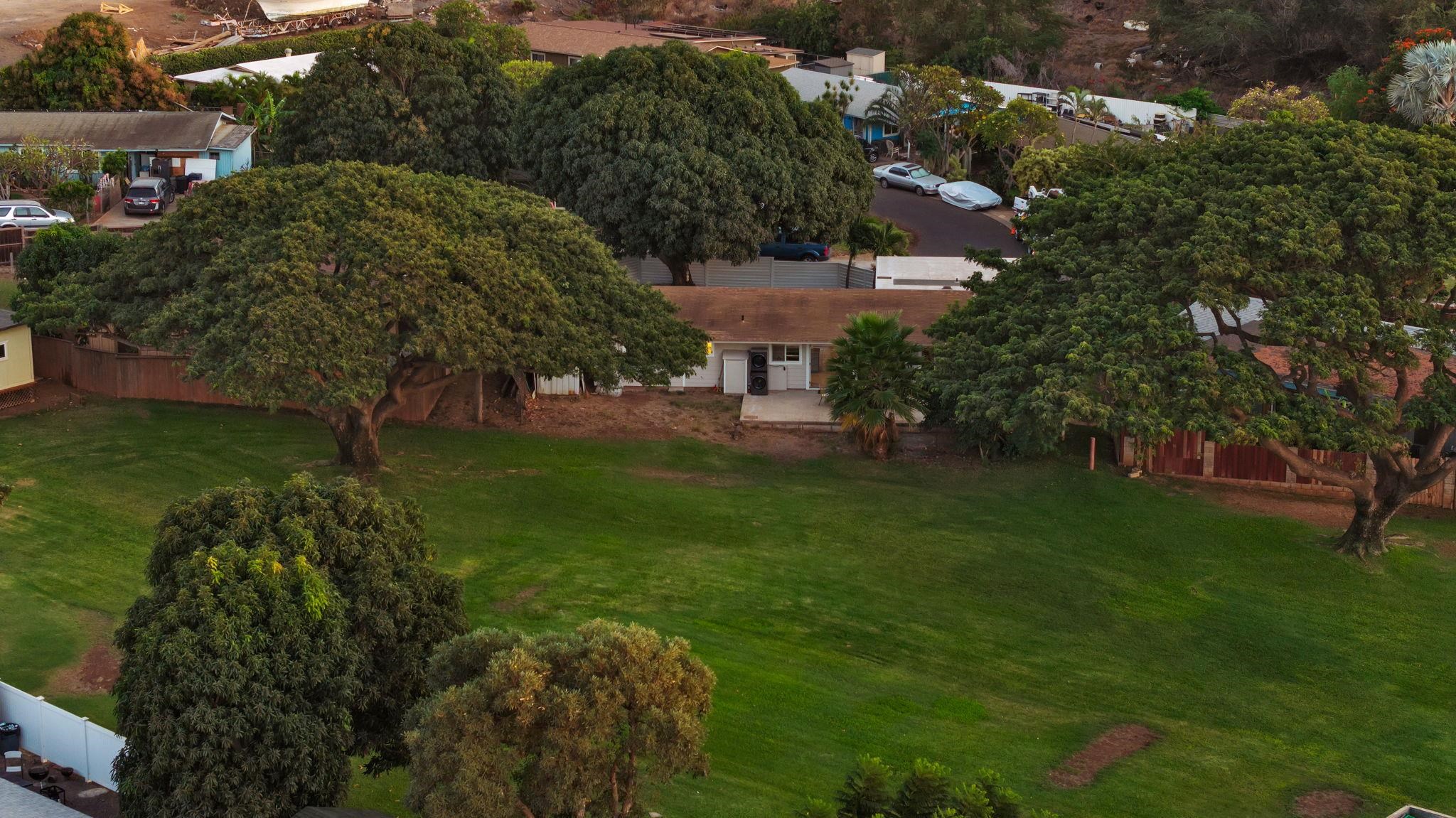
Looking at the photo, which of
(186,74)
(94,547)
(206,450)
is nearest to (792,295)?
(206,450)

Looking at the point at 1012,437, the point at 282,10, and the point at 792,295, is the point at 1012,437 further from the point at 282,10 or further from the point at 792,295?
the point at 282,10

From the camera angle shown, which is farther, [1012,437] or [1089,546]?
[1012,437]

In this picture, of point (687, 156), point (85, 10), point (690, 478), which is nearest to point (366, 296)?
point (690, 478)

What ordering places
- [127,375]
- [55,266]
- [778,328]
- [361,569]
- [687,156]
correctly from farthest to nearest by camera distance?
[687,156], [778,328], [127,375], [55,266], [361,569]

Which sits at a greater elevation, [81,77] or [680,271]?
[81,77]

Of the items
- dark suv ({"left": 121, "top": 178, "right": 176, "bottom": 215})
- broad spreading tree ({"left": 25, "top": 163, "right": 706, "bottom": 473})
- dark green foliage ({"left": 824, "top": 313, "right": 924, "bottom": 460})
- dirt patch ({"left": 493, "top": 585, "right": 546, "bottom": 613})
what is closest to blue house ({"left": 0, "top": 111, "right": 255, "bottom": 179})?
dark suv ({"left": 121, "top": 178, "right": 176, "bottom": 215})

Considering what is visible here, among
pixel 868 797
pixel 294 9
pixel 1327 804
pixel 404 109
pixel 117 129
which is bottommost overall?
pixel 1327 804

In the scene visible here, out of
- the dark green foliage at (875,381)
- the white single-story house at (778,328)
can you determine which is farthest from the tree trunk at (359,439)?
the dark green foliage at (875,381)

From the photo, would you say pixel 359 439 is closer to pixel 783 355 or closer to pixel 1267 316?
pixel 783 355
